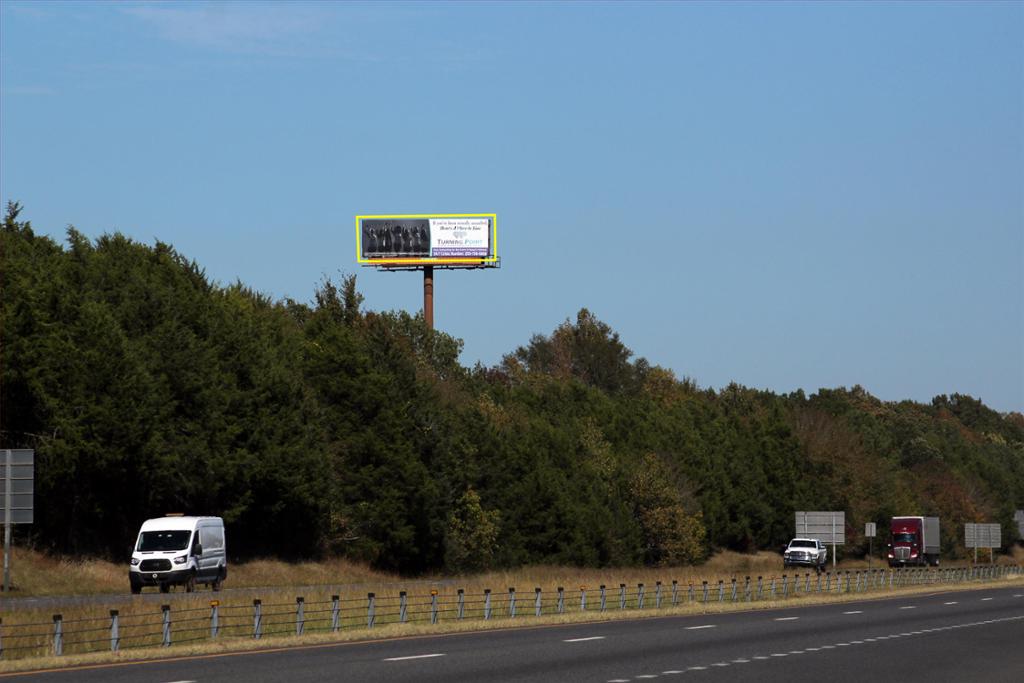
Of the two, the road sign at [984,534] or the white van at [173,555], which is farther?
the road sign at [984,534]

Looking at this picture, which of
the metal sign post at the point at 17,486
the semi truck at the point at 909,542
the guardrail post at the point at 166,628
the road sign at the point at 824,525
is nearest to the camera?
the guardrail post at the point at 166,628

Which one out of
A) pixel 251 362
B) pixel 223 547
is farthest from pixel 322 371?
pixel 223 547

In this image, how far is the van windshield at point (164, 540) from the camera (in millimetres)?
49938

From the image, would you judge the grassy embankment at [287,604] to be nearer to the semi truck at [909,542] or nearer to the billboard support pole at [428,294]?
the semi truck at [909,542]

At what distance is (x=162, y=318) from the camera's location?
71250 mm

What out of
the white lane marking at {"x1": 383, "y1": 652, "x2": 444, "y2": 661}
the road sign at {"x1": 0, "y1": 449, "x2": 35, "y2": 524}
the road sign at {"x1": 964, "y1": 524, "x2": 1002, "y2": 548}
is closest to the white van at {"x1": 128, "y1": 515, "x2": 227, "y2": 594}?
the road sign at {"x1": 0, "y1": 449, "x2": 35, "y2": 524}

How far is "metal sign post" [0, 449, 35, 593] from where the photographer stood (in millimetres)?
41469

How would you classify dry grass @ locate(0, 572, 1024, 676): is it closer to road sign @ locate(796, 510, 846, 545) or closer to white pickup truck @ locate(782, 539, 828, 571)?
road sign @ locate(796, 510, 846, 545)

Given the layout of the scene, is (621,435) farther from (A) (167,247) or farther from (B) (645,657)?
(B) (645,657)

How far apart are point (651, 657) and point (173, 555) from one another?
2387cm

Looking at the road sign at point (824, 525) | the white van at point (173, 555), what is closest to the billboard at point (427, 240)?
the road sign at point (824, 525)

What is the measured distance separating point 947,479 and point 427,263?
68.2 metres

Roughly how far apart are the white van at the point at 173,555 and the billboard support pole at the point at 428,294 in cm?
8423

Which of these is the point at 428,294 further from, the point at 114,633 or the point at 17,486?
the point at 114,633
